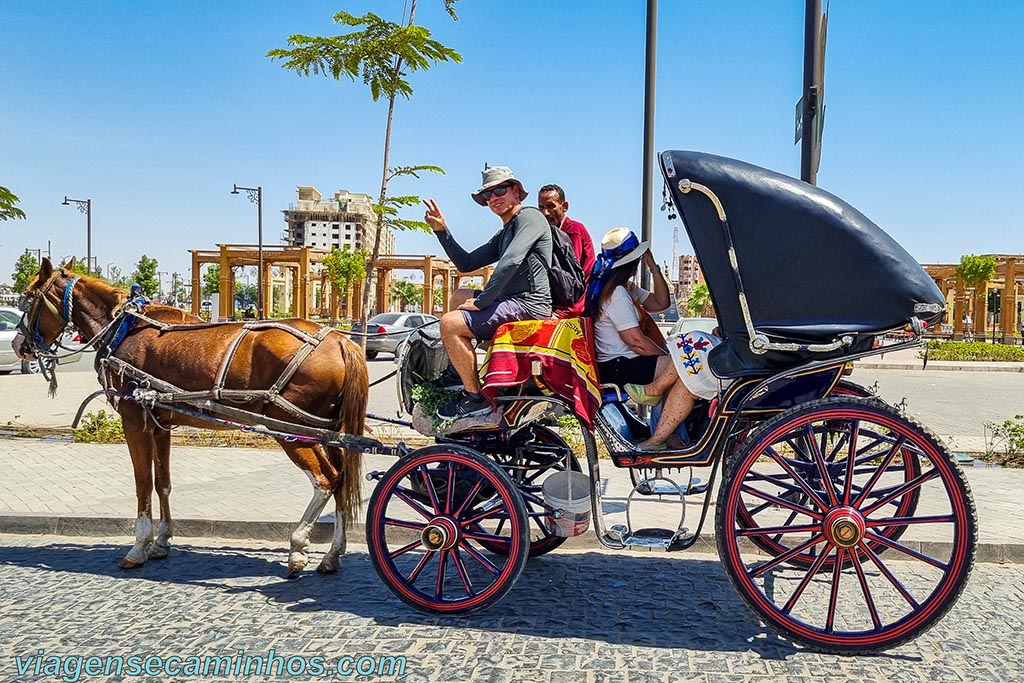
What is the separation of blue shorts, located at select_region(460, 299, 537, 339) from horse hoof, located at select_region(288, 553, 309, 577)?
1871 millimetres

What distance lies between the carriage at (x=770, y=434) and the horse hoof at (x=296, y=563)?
868 mm

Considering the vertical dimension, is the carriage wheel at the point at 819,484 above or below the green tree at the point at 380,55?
below

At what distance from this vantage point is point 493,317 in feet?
14.2

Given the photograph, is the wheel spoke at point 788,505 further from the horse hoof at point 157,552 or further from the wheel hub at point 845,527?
the horse hoof at point 157,552

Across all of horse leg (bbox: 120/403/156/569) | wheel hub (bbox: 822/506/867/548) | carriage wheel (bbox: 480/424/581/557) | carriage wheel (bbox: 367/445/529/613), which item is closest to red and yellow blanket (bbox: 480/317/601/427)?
carriage wheel (bbox: 367/445/529/613)

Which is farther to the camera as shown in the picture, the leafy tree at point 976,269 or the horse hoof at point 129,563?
the leafy tree at point 976,269

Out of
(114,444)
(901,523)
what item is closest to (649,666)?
(901,523)

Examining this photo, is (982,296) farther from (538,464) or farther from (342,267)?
(538,464)

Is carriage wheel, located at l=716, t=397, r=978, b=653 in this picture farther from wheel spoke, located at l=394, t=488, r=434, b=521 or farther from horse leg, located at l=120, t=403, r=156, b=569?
horse leg, located at l=120, t=403, r=156, b=569

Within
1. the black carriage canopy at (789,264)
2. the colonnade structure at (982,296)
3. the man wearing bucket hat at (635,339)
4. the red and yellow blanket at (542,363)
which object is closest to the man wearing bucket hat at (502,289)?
the red and yellow blanket at (542,363)

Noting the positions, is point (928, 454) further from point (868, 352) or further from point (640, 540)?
point (640, 540)

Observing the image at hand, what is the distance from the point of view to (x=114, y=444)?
9.24m

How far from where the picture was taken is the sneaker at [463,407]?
14.7 ft

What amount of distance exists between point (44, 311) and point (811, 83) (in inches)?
234
